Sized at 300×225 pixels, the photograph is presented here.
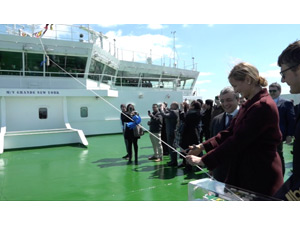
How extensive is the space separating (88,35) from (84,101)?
353 cm

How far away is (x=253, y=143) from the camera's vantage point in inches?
60.2

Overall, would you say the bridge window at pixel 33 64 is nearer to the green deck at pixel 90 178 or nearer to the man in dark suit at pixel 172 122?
the green deck at pixel 90 178

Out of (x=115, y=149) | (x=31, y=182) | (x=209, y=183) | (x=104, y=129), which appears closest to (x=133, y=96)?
(x=104, y=129)

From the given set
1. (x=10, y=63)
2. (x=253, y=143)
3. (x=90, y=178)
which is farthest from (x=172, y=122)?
(x=10, y=63)

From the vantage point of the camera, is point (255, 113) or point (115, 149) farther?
point (115, 149)

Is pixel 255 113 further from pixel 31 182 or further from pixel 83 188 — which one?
pixel 31 182

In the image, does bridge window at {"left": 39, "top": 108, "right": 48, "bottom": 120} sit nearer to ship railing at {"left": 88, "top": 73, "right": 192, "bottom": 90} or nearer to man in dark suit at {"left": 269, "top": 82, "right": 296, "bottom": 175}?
ship railing at {"left": 88, "top": 73, "right": 192, "bottom": 90}

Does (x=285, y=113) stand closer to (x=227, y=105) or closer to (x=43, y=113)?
(x=227, y=105)

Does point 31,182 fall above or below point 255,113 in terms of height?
below

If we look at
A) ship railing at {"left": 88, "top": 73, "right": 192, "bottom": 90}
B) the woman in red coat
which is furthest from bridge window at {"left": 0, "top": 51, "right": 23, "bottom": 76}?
the woman in red coat

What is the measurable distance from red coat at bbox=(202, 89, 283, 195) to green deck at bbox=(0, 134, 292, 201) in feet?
7.63

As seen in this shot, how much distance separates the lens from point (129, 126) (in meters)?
6.04

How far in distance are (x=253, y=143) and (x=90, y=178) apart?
4.17 metres

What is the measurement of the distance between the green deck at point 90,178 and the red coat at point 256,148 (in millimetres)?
2324
